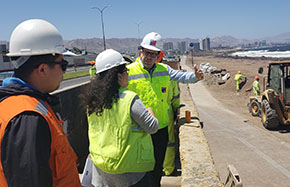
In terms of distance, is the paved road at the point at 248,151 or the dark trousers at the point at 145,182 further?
the paved road at the point at 248,151

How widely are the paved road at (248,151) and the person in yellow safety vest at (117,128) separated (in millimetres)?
4267

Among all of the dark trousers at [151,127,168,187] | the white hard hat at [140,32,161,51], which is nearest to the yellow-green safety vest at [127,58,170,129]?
the dark trousers at [151,127,168,187]

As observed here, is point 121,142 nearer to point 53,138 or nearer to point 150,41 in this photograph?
point 53,138

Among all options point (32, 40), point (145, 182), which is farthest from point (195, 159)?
point (32, 40)

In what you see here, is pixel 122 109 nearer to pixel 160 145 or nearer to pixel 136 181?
pixel 136 181

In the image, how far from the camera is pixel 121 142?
2.27m

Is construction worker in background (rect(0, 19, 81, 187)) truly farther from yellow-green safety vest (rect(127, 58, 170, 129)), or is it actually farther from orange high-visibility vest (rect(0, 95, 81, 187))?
yellow-green safety vest (rect(127, 58, 170, 129))

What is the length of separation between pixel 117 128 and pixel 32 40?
0.98 metres

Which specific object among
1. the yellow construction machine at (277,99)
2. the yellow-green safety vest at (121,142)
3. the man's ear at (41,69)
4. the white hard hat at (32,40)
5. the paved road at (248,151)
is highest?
the white hard hat at (32,40)

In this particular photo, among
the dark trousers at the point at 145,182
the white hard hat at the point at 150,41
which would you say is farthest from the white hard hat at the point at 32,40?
the white hard hat at the point at 150,41

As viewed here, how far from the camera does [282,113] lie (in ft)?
33.1

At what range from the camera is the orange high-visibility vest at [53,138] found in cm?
130

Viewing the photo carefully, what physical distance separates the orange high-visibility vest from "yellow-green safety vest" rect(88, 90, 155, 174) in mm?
637

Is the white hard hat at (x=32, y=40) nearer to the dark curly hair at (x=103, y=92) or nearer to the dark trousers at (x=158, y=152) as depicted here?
the dark curly hair at (x=103, y=92)
